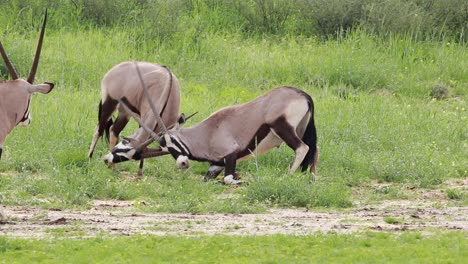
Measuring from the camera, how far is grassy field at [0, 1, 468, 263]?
27.4 feet

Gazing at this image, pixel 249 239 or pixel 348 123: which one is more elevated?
pixel 249 239

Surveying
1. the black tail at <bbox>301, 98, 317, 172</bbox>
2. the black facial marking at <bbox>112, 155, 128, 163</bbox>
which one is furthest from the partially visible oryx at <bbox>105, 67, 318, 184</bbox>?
the black facial marking at <bbox>112, 155, 128, 163</bbox>

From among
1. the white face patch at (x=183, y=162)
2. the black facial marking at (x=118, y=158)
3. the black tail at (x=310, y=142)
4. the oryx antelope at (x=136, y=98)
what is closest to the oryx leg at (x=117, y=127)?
the oryx antelope at (x=136, y=98)

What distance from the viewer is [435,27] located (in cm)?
1977

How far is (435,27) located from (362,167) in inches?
286

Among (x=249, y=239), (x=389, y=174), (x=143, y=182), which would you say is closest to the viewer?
(x=249, y=239)

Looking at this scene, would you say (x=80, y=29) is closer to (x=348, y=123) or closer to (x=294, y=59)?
(x=294, y=59)

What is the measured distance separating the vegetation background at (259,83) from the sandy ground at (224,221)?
0.38m

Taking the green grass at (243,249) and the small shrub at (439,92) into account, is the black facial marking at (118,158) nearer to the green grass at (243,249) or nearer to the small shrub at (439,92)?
the green grass at (243,249)

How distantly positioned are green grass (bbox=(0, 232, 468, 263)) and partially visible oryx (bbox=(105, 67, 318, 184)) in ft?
14.1

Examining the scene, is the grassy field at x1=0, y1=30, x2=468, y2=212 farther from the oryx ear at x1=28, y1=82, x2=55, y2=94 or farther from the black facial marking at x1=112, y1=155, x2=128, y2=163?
the oryx ear at x1=28, y1=82, x2=55, y2=94

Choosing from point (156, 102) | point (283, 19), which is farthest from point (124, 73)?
point (283, 19)

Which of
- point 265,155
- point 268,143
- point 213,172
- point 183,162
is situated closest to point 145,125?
point 183,162

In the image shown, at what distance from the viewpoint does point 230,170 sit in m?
12.8
